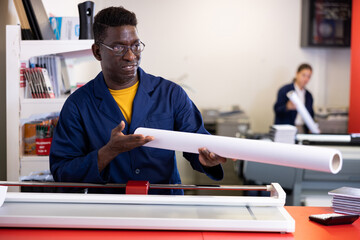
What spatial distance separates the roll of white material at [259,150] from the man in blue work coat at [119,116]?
233 millimetres

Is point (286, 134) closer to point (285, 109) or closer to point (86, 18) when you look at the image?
point (285, 109)

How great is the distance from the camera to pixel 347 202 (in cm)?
158

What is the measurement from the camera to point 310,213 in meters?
1.56

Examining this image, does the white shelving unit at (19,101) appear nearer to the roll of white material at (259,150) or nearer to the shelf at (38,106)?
the shelf at (38,106)

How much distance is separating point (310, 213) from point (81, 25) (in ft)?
4.90

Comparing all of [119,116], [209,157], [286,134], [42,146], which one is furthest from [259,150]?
[286,134]

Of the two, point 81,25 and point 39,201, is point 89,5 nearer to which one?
point 81,25

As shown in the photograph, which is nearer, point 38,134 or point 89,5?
point 89,5

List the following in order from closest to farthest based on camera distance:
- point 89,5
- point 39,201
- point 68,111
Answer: point 39,201, point 68,111, point 89,5

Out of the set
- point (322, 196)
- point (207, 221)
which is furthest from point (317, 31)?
point (207, 221)

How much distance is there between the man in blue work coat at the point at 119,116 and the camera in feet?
5.32

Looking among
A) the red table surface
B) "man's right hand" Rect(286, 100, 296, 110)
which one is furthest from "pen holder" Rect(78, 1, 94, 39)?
"man's right hand" Rect(286, 100, 296, 110)

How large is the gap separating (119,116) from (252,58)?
487cm

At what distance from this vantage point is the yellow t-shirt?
174 cm
